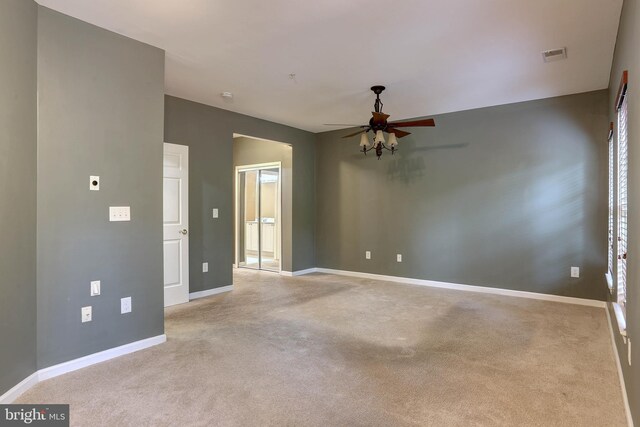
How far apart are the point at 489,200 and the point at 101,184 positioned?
480 cm

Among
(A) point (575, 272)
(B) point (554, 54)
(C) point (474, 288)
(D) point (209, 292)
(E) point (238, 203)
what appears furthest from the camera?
(E) point (238, 203)

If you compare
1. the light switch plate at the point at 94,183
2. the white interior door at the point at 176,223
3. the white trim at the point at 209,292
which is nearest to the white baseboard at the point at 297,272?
the white trim at the point at 209,292

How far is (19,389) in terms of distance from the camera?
2.37m

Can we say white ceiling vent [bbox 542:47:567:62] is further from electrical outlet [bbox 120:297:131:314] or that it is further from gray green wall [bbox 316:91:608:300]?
electrical outlet [bbox 120:297:131:314]

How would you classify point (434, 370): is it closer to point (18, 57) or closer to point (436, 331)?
point (436, 331)

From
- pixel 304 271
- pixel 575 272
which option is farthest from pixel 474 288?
pixel 304 271

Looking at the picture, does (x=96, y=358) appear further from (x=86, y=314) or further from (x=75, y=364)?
(x=86, y=314)

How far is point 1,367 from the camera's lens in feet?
7.26

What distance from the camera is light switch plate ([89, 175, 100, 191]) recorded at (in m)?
2.88

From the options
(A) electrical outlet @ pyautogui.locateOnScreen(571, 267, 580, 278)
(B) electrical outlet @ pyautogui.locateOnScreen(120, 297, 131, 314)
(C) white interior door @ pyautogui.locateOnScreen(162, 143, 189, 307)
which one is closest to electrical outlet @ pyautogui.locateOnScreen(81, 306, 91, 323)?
(B) electrical outlet @ pyautogui.locateOnScreen(120, 297, 131, 314)

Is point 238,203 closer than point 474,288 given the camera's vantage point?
No

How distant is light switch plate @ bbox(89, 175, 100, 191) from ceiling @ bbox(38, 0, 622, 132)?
122 cm

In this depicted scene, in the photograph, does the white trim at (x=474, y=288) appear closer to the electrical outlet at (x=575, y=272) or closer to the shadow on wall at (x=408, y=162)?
the electrical outlet at (x=575, y=272)

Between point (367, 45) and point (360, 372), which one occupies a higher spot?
point (367, 45)
